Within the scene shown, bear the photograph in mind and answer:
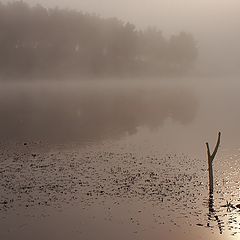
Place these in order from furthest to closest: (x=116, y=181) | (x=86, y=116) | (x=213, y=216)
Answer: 1. (x=86, y=116)
2. (x=116, y=181)
3. (x=213, y=216)

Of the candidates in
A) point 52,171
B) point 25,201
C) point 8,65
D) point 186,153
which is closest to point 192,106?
point 186,153

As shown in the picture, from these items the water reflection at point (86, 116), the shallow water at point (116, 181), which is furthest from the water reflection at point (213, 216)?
the water reflection at point (86, 116)

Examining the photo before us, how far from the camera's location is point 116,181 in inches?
1617

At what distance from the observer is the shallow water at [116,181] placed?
3023 cm

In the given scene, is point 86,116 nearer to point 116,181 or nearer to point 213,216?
point 116,181

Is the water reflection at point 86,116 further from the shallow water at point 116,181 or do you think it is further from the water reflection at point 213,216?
the water reflection at point 213,216

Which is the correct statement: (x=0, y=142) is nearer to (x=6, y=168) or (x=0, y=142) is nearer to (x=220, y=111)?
(x=6, y=168)

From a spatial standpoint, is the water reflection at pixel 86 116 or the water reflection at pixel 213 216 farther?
the water reflection at pixel 86 116

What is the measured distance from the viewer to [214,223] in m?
30.1

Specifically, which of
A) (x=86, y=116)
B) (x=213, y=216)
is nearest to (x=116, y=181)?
(x=213, y=216)

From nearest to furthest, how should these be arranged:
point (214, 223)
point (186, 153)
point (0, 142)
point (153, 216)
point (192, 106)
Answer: point (214, 223) < point (153, 216) < point (186, 153) < point (0, 142) < point (192, 106)

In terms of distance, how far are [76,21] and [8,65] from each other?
35982 millimetres

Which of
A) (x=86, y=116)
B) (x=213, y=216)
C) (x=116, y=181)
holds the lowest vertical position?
(x=213, y=216)

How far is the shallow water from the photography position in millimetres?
30234
